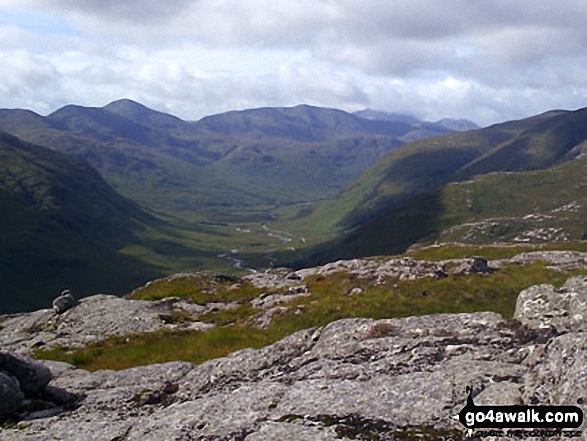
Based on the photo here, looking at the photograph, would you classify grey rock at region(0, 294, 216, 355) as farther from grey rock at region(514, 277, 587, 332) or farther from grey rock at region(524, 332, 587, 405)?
grey rock at region(524, 332, 587, 405)

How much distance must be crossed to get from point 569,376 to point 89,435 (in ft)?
69.5

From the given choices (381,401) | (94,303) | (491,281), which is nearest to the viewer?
(381,401)

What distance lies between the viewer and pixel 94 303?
2297 inches

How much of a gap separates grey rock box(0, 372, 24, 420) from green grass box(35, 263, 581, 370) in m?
9.77

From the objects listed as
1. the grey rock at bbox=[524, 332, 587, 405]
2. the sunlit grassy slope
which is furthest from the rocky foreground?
the sunlit grassy slope

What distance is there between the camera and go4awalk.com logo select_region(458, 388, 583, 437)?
1703 centimetres

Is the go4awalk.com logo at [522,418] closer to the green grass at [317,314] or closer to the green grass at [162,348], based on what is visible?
the green grass at [317,314]

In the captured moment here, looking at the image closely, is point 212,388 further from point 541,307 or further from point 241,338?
point 541,307

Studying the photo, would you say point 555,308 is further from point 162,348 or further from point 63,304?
point 63,304

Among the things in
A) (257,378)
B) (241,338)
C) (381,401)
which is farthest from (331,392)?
(241,338)

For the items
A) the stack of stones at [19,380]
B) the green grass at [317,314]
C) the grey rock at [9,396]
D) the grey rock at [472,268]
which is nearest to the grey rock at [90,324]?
the green grass at [317,314]

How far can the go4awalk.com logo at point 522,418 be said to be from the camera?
17031mm

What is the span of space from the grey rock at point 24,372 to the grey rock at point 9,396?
1.29m

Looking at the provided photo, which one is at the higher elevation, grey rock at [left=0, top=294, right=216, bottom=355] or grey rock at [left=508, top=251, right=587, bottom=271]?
grey rock at [left=508, top=251, right=587, bottom=271]
